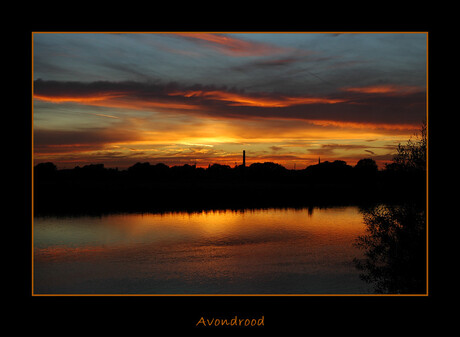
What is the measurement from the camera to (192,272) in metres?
32.0

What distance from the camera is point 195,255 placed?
37.1 m

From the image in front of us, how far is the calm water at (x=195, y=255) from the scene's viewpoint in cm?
2894

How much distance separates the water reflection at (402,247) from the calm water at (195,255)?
7.05 m

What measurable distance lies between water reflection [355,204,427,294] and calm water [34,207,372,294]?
278 inches

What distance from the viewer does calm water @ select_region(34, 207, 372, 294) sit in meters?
28.9

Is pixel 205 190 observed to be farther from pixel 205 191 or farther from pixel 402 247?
pixel 402 247

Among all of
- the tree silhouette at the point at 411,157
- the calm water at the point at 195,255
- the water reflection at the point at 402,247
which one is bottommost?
the calm water at the point at 195,255

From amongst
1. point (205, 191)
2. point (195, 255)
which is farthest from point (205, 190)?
point (195, 255)

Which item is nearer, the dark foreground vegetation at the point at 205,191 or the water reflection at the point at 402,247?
the water reflection at the point at 402,247

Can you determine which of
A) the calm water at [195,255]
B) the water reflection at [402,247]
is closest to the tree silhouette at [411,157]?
the water reflection at [402,247]

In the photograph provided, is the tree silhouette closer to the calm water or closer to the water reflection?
the water reflection

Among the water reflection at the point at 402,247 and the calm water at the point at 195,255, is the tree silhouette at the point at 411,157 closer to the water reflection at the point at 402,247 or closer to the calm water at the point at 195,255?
the water reflection at the point at 402,247

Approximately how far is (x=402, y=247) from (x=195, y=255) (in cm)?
2266
